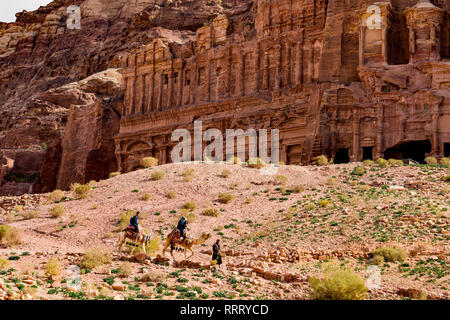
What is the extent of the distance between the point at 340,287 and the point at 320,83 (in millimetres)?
27461

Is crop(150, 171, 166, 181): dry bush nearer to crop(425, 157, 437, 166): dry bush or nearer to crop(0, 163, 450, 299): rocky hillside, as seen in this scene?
crop(0, 163, 450, 299): rocky hillside

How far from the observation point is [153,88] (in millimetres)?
55406

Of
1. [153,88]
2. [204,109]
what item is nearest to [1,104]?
→ [153,88]

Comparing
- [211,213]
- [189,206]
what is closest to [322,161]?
[189,206]

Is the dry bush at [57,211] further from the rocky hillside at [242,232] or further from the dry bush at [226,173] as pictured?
the dry bush at [226,173]

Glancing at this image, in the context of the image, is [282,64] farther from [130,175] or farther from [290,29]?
[130,175]

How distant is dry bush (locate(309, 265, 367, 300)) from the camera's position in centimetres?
1716

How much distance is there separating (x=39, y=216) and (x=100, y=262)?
440 inches

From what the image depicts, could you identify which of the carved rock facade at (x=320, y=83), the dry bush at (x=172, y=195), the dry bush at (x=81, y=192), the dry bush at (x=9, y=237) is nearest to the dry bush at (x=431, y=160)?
the carved rock facade at (x=320, y=83)

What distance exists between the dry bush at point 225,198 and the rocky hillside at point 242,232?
5 cm

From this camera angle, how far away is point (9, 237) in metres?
25.9

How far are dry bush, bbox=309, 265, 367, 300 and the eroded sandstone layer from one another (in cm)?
2211

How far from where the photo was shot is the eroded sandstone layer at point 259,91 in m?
40.1

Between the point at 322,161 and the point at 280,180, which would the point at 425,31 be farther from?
the point at 280,180
